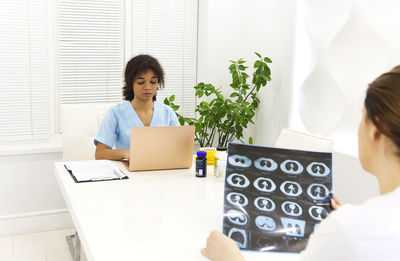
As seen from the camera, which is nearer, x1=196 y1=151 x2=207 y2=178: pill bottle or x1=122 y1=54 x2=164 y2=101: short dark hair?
x1=196 y1=151 x2=207 y2=178: pill bottle

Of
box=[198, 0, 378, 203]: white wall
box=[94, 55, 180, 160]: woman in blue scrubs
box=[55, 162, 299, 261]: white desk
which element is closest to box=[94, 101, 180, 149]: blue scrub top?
box=[94, 55, 180, 160]: woman in blue scrubs

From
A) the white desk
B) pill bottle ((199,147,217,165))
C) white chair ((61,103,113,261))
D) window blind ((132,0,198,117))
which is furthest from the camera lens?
window blind ((132,0,198,117))

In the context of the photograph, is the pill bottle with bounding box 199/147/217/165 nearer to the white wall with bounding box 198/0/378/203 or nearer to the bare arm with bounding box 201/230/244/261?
the white wall with bounding box 198/0/378/203

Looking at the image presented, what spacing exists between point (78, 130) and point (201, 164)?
1.02 meters

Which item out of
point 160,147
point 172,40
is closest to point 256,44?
point 172,40

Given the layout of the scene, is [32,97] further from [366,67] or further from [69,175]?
[366,67]

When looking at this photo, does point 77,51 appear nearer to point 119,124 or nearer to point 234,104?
point 119,124

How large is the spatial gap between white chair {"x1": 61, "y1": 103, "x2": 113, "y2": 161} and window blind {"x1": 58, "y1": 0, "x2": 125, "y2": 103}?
75cm

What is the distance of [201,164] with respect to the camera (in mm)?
2234

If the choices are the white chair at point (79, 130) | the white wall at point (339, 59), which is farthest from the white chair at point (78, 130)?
the white wall at point (339, 59)

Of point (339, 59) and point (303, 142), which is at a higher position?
point (339, 59)

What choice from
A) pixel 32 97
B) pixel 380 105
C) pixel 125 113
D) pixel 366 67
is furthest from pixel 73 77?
pixel 380 105

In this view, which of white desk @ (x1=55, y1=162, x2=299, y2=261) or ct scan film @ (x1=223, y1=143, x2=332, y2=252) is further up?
ct scan film @ (x1=223, y1=143, x2=332, y2=252)

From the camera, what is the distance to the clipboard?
84.8 inches
